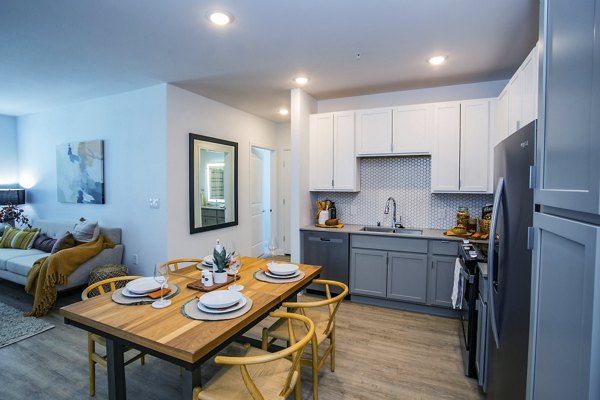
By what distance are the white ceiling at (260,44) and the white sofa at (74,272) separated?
6.34 ft

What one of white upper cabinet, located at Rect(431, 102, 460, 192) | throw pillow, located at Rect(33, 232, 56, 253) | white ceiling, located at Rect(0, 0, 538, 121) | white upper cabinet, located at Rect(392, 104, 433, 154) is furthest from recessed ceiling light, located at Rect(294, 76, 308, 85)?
throw pillow, located at Rect(33, 232, 56, 253)

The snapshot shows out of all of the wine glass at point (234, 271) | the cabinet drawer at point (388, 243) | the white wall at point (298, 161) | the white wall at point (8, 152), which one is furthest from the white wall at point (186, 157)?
the white wall at point (8, 152)

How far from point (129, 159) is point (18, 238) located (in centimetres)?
216

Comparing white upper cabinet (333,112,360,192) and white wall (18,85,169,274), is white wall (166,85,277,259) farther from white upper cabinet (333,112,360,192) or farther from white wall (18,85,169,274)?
white upper cabinet (333,112,360,192)

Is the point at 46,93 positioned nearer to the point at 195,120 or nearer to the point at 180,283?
the point at 195,120

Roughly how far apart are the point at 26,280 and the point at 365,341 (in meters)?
3.98

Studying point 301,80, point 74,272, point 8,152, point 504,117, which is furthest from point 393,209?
point 8,152

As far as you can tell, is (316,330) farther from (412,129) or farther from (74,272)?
(74,272)

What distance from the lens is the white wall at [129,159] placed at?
373 centimetres

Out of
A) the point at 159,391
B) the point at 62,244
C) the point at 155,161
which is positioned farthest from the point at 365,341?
the point at 62,244

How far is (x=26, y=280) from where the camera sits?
11.8 feet

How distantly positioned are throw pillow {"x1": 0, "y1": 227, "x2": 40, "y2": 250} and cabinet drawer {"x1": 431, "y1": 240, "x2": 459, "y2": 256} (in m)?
5.44

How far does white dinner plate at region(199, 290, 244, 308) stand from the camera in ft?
5.20

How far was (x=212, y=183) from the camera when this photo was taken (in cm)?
433
